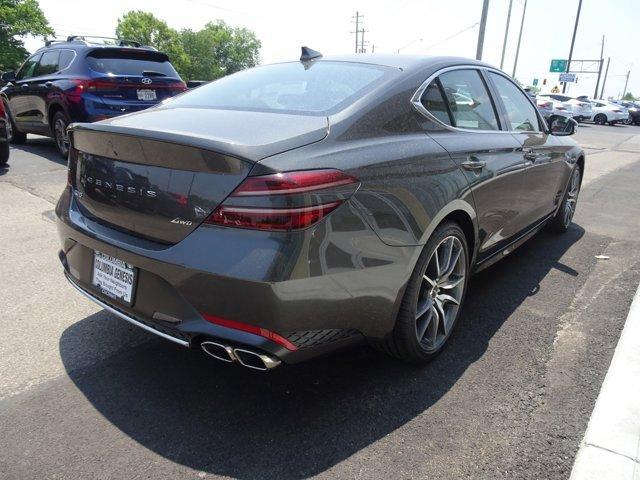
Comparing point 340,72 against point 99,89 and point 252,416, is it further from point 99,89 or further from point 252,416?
point 99,89

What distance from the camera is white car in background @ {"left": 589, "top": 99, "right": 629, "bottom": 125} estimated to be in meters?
33.0

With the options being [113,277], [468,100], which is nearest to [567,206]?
[468,100]

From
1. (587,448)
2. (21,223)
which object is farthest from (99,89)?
(587,448)

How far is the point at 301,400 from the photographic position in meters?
2.45

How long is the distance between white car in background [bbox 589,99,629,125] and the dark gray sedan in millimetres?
35427

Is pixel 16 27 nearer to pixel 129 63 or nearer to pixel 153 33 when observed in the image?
pixel 153 33

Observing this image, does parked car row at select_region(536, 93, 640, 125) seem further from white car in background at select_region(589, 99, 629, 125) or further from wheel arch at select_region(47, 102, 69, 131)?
wheel arch at select_region(47, 102, 69, 131)

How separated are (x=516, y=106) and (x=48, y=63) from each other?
768 centimetres

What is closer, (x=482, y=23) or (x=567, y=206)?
(x=567, y=206)

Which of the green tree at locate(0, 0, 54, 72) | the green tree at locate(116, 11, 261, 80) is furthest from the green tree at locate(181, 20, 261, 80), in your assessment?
the green tree at locate(0, 0, 54, 72)

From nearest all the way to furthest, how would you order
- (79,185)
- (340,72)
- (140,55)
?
(79,185) → (340,72) → (140,55)

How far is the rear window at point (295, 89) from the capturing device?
8.22 ft

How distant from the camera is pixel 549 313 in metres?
3.47

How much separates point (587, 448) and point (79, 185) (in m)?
2.64
